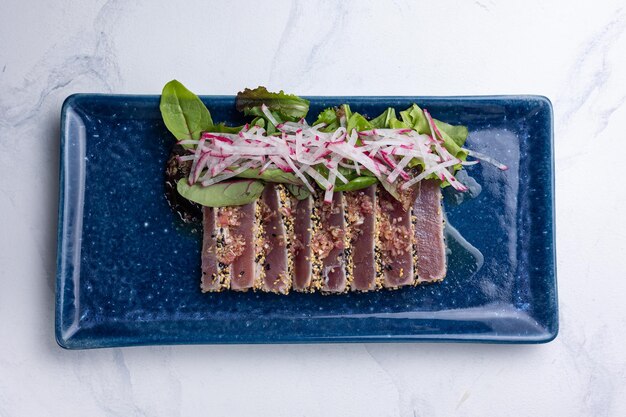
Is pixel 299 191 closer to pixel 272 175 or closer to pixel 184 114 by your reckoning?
pixel 272 175

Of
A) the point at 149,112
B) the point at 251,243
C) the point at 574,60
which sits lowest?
the point at 251,243

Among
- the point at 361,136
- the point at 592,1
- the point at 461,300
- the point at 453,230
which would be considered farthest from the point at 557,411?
the point at 592,1

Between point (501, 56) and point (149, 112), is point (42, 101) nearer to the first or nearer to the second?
point (149, 112)

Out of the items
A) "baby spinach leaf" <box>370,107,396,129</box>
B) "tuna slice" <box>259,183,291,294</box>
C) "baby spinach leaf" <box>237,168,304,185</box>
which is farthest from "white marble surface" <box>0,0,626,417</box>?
"baby spinach leaf" <box>237,168,304,185</box>

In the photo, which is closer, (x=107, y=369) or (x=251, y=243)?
(x=251, y=243)

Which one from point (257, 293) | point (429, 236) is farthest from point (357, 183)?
point (257, 293)

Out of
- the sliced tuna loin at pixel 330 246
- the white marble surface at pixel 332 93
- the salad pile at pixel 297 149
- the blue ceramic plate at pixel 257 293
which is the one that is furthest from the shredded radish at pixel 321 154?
the white marble surface at pixel 332 93

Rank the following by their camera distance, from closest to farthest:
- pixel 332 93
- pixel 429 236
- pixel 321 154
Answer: pixel 321 154
pixel 429 236
pixel 332 93
